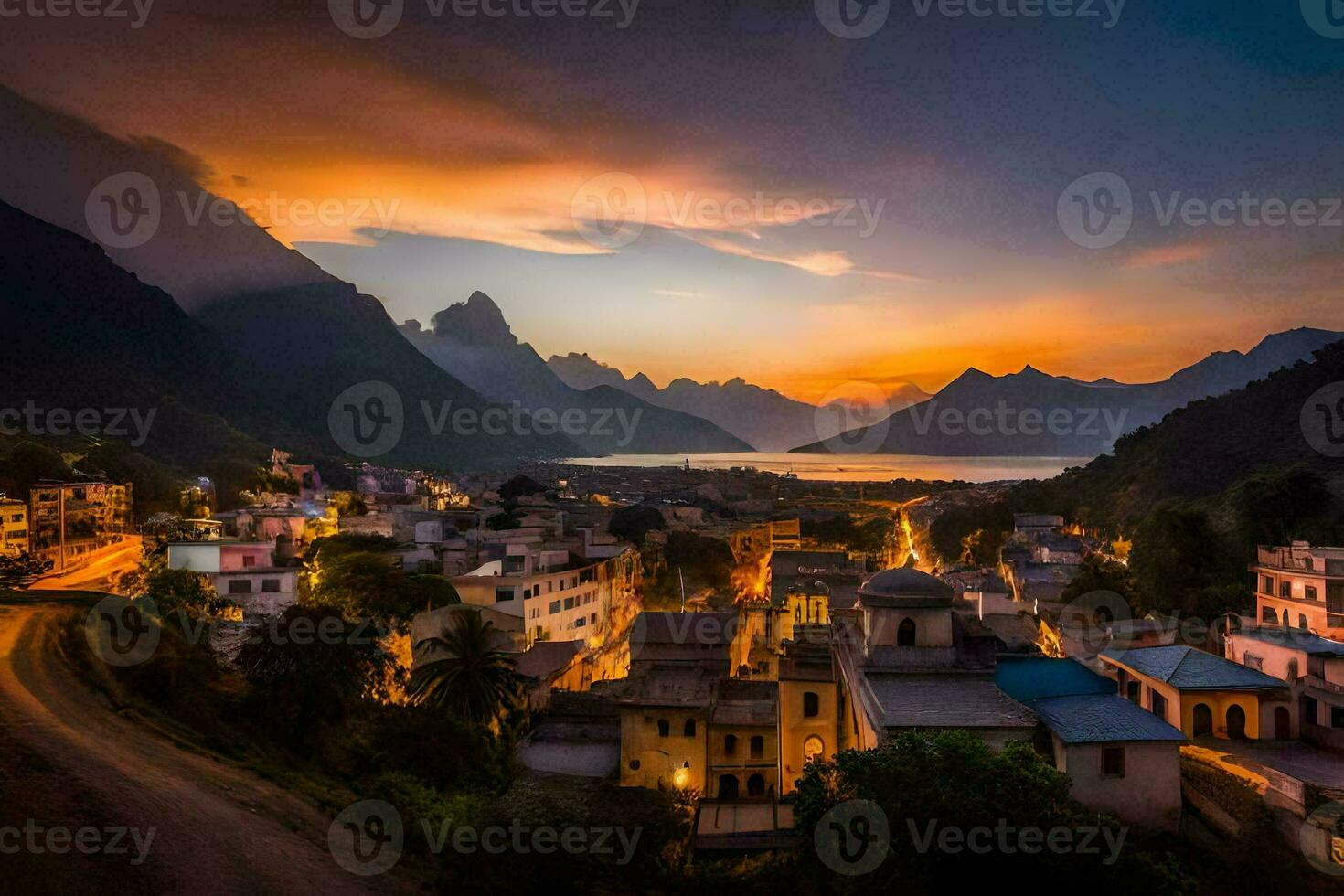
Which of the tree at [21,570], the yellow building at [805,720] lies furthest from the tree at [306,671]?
the tree at [21,570]

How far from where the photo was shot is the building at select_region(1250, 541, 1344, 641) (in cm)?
2486

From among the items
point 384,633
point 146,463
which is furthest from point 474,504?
point 384,633

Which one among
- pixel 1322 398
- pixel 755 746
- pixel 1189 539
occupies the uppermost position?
pixel 1322 398

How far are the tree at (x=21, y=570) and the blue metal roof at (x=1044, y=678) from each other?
26.0 meters

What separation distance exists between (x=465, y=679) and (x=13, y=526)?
72.4 feet

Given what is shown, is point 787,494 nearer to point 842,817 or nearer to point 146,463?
point 146,463

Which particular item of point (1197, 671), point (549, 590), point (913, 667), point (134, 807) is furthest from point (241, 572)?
point (1197, 671)

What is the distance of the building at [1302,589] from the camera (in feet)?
81.6

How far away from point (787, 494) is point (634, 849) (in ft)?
341

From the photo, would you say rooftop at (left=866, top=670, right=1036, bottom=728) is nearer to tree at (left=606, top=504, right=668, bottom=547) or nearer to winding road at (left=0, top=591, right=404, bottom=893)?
winding road at (left=0, top=591, right=404, bottom=893)

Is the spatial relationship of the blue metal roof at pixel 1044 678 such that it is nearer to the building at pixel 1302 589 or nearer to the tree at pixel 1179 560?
the building at pixel 1302 589

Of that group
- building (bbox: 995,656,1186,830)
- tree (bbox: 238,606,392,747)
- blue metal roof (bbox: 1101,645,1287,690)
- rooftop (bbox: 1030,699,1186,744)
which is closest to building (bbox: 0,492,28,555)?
tree (bbox: 238,606,392,747)

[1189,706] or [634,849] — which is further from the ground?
[1189,706]

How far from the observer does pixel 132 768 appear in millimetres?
10930
